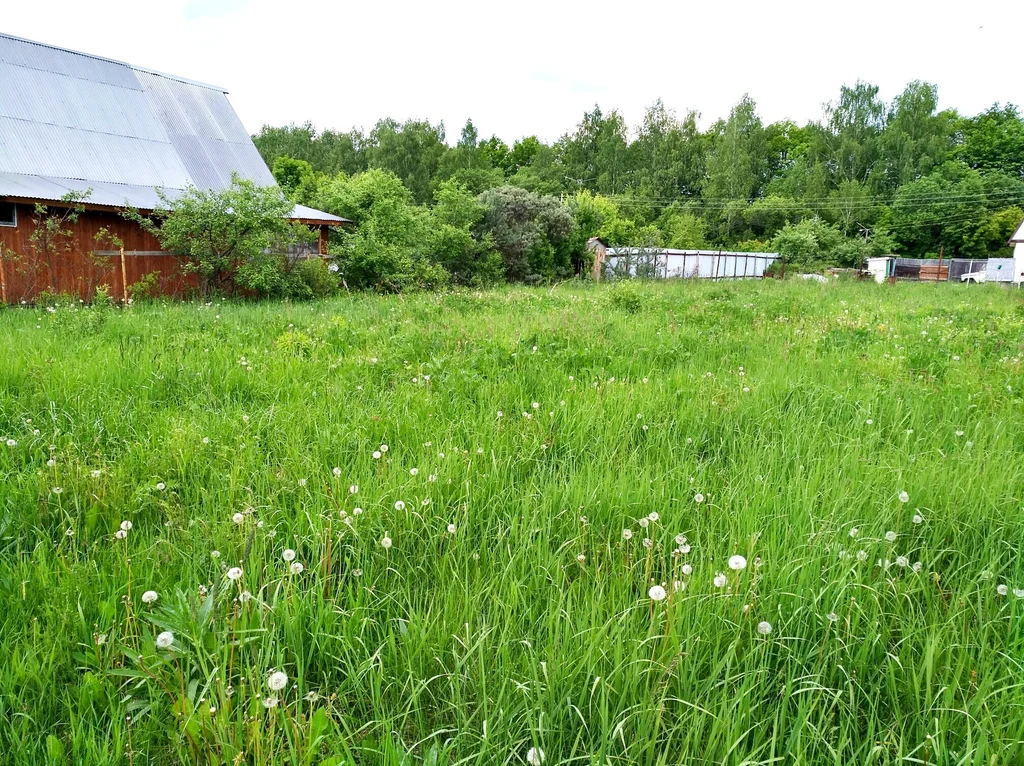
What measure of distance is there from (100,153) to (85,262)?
410 centimetres

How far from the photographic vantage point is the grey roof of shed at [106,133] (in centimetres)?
1290

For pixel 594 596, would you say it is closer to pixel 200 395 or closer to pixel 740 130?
pixel 200 395

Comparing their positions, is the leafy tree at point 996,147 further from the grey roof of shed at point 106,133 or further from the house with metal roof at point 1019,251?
the grey roof of shed at point 106,133

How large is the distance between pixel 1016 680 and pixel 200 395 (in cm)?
444

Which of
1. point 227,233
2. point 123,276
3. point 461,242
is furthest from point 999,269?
point 123,276

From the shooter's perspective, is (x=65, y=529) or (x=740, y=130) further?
(x=740, y=130)

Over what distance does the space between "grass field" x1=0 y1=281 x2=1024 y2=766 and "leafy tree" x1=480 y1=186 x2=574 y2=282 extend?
17854 mm

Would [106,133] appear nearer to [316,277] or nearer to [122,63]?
[122,63]

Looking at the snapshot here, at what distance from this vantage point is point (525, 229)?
22109 millimetres

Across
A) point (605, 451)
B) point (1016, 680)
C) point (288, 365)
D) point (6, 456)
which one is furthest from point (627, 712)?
point (288, 365)

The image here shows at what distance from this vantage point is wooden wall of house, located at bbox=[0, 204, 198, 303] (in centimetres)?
1109

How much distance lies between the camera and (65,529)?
233 centimetres

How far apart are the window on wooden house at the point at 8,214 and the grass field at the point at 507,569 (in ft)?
30.0

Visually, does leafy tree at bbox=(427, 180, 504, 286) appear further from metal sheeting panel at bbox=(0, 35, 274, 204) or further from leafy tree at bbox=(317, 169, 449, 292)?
metal sheeting panel at bbox=(0, 35, 274, 204)
